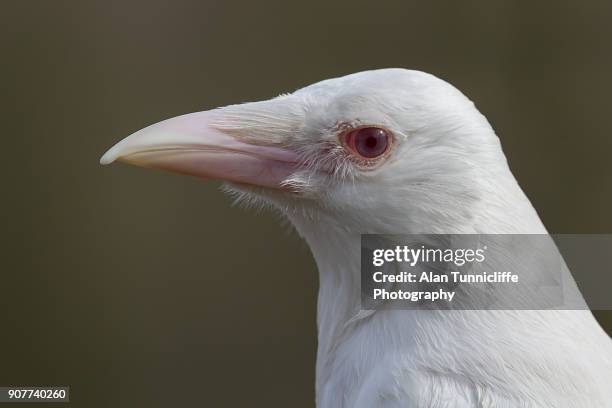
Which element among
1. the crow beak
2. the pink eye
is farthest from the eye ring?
the crow beak

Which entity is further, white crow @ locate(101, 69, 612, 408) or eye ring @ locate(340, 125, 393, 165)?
eye ring @ locate(340, 125, 393, 165)

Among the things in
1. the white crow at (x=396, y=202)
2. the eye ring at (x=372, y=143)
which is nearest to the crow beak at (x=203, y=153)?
the white crow at (x=396, y=202)

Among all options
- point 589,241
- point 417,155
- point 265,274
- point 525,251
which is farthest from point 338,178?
point 265,274

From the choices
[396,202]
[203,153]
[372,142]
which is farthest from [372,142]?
[203,153]

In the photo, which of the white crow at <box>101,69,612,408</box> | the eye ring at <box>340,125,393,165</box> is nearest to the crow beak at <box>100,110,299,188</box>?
the white crow at <box>101,69,612,408</box>

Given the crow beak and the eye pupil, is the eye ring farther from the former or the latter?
the crow beak

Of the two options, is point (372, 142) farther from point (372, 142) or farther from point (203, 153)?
point (203, 153)

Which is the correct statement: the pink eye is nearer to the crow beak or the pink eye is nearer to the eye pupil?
the eye pupil

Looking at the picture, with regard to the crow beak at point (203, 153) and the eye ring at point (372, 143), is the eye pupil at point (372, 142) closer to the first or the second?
the eye ring at point (372, 143)
